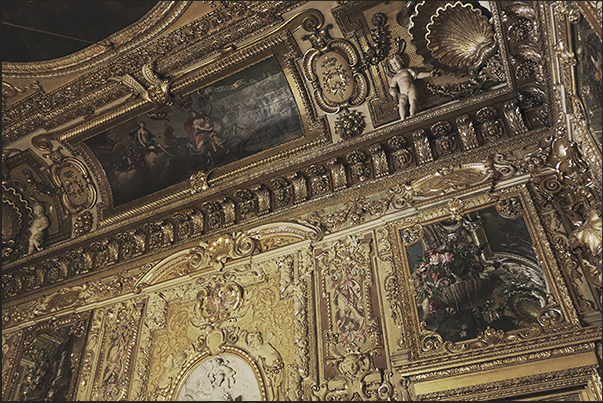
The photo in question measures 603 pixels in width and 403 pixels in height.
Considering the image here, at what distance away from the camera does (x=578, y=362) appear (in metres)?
4.60

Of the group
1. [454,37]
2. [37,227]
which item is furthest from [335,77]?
[37,227]

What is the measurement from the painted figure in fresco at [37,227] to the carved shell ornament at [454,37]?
25.9 ft

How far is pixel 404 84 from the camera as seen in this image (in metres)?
6.87

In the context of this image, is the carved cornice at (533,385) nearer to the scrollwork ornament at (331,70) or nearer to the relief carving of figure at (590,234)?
the relief carving of figure at (590,234)

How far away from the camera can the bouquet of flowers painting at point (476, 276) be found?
5207 millimetres

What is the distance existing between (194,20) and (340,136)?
110 inches

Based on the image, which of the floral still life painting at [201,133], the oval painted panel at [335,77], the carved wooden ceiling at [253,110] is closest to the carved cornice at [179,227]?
the carved wooden ceiling at [253,110]

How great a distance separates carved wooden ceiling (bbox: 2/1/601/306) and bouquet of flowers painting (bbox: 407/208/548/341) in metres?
1.15

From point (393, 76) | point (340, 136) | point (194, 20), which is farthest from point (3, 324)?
point (393, 76)

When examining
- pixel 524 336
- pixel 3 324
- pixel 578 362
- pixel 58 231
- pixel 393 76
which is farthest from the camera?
pixel 58 231

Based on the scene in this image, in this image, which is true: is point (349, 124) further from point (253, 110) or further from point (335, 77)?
point (253, 110)

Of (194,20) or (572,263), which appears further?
(194,20)

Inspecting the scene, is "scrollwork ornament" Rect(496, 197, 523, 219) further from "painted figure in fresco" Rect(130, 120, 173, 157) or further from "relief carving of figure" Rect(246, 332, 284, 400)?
"painted figure in fresco" Rect(130, 120, 173, 157)

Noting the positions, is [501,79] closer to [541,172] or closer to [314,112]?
[541,172]
